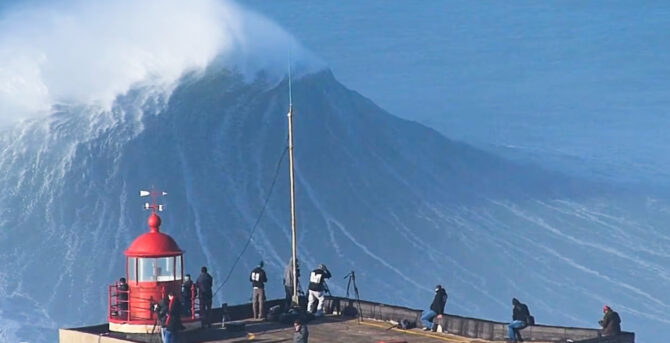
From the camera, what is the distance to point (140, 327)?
29109mm

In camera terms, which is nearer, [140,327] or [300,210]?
[140,327]

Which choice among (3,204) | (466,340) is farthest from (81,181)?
(466,340)

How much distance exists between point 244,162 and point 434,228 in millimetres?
6817

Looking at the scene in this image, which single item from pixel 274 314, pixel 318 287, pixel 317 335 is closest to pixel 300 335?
pixel 317 335

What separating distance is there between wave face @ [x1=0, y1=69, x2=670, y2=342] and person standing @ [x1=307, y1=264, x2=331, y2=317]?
18779 millimetres

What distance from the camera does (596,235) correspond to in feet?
214

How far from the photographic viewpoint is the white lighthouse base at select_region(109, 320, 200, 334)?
29062mm

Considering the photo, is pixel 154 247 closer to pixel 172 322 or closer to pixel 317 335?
pixel 172 322

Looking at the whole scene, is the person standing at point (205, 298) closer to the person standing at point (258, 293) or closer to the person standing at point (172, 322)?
the person standing at point (258, 293)

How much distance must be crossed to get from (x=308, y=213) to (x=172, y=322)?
1223 inches

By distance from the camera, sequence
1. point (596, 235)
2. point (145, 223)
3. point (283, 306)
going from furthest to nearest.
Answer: point (596, 235) < point (145, 223) < point (283, 306)

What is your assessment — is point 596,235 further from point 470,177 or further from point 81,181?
point 81,181

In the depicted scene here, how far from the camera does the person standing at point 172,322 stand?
2819 cm

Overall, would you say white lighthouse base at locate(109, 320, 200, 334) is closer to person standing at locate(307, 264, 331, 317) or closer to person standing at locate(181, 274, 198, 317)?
person standing at locate(181, 274, 198, 317)
